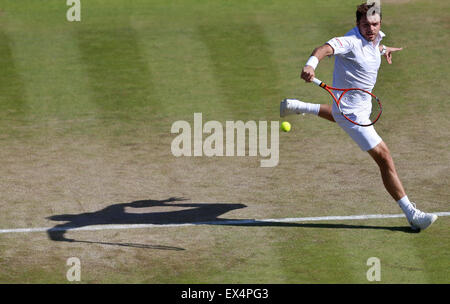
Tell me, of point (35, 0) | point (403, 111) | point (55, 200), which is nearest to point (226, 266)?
point (55, 200)

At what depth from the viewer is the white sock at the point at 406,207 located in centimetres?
1068

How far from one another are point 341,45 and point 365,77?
0.65m

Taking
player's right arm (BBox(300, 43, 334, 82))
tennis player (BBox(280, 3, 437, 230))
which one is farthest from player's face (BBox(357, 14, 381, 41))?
player's right arm (BBox(300, 43, 334, 82))

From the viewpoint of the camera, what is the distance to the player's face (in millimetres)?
10703

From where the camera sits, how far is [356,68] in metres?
10.9

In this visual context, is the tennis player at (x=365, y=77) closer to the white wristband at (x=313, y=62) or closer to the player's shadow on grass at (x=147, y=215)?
the white wristband at (x=313, y=62)

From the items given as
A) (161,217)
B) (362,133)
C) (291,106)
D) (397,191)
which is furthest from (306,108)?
(161,217)

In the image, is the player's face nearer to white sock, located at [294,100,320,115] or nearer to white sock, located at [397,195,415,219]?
white sock, located at [294,100,320,115]

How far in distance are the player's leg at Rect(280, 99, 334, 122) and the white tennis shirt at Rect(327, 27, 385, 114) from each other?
52cm

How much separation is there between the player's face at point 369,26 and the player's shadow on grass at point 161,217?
89.6 inches

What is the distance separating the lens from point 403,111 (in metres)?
15.8

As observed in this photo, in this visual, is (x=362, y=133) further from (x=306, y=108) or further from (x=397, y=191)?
(x=306, y=108)

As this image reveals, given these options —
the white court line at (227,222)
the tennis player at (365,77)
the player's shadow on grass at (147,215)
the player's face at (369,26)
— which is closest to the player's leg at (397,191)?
the tennis player at (365,77)
